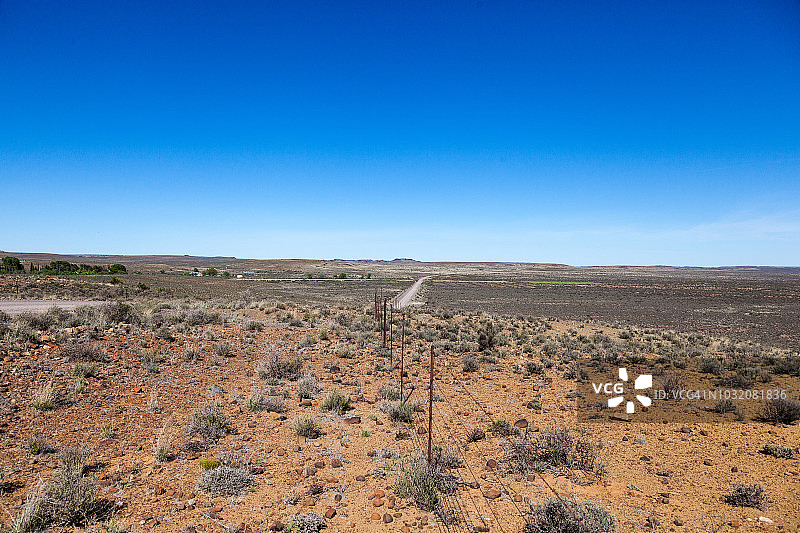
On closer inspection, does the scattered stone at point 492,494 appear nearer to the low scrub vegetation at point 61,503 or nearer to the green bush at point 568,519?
the green bush at point 568,519

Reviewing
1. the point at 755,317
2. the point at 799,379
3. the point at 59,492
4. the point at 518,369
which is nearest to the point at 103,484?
the point at 59,492

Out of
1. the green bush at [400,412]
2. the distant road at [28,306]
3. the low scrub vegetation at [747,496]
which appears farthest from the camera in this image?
the distant road at [28,306]

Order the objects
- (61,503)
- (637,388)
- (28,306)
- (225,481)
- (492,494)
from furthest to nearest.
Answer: (28,306) → (637,388) → (225,481) → (492,494) → (61,503)

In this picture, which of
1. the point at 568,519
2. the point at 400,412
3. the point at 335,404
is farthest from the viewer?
the point at 335,404

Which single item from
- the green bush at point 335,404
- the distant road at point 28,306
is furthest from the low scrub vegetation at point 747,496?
the distant road at point 28,306

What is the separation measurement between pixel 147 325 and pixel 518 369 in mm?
13721

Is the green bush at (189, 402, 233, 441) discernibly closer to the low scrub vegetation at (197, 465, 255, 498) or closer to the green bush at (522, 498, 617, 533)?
the low scrub vegetation at (197, 465, 255, 498)

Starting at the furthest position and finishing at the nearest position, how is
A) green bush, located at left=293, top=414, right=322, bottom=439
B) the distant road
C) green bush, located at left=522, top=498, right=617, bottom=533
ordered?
the distant road
green bush, located at left=293, top=414, right=322, bottom=439
green bush, located at left=522, top=498, right=617, bottom=533

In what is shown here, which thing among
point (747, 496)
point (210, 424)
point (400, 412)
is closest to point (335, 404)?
point (400, 412)

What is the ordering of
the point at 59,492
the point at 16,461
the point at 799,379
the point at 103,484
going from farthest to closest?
the point at 799,379 → the point at 16,461 → the point at 103,484 → the point at 59,492

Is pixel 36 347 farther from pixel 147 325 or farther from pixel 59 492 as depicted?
pixel 59 492

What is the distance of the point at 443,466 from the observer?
5953mm

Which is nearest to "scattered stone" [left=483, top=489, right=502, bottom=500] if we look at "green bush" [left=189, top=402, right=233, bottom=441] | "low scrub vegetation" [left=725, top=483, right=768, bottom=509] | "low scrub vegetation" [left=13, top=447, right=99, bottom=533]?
"low scrub vegetation" [left=725, top=483, right=768, bottom=509]

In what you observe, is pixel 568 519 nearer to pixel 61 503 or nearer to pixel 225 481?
pixel 225 481
